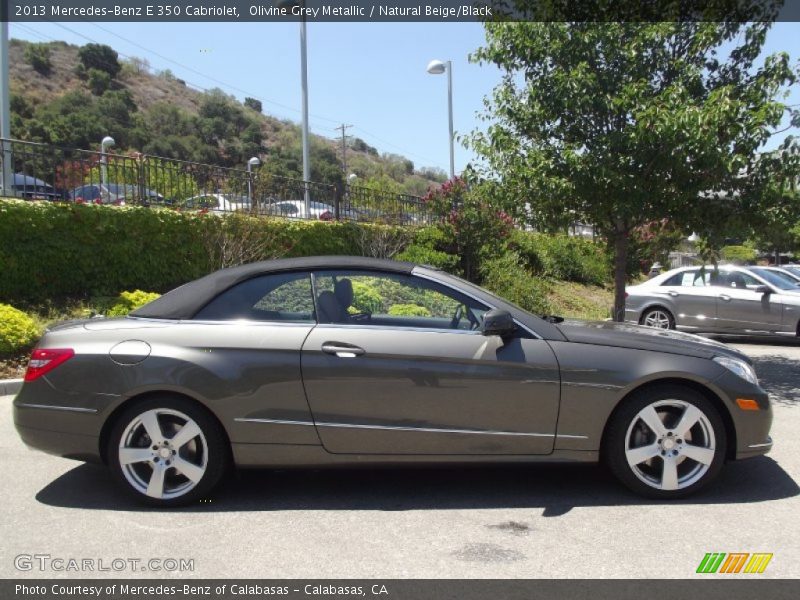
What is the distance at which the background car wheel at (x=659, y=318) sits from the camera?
13000mm

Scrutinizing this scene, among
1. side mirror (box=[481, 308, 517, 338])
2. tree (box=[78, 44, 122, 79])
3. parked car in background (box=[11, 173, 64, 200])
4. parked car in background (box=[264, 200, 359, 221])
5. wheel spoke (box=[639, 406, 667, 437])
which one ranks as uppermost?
tree (box=[78, 44, 122, 79])

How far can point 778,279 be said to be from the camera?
41.5 feet

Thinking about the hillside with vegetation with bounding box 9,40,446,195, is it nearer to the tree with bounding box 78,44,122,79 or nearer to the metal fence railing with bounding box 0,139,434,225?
the tree with bounding box 78,44,122,79

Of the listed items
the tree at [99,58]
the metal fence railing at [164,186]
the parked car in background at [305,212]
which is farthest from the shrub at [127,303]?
the tree at [99,58]

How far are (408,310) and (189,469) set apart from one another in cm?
171

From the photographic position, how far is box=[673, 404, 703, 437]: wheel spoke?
423cm

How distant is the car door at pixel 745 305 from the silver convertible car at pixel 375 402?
29.1 feet

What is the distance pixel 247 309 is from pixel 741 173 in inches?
253

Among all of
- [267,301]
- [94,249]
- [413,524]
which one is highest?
[94,249]

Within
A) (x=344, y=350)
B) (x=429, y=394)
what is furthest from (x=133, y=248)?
(x=429, y=394)

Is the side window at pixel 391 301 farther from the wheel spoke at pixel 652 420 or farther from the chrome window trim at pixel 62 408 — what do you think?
the chrome window trim at pixel 62 408

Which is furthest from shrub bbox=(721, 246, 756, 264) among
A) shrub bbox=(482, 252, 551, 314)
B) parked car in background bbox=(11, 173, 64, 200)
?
parked car in background bbox=(11, 173, 64, 200)

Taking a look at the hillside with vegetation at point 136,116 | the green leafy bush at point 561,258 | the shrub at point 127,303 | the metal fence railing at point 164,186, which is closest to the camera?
the shrub at point 127,303

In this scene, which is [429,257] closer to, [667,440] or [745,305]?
[745,305]
